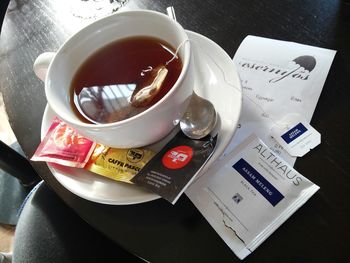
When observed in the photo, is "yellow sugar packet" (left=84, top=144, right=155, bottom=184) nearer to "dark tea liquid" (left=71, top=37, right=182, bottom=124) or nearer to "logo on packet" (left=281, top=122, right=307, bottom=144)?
"dark tea liquid" (left=71, top=37, right=182, bottom=124)

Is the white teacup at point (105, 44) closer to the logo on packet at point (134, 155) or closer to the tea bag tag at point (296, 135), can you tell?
the logo on packet at point (134, 155)

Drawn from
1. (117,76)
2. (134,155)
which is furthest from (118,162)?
(117,76)

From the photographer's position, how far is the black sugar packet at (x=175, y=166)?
1.54 feet

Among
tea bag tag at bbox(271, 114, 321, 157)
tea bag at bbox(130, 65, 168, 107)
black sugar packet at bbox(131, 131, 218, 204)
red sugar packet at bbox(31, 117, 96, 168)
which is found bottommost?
red sugar packet at bbox(31, 117, 96, 168)

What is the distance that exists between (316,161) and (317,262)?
13cm

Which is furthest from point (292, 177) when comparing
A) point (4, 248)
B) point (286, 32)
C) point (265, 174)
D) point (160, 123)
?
point (4, 248)

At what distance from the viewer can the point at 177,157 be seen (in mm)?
501

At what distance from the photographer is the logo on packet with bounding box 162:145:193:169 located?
49cm

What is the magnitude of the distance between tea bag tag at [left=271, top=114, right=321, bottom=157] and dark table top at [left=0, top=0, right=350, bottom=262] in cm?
1

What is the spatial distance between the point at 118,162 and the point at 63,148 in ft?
0.30

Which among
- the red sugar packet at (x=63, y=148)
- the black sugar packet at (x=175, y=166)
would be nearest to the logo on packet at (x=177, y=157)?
the black sugar packet at (x=175, y=166)

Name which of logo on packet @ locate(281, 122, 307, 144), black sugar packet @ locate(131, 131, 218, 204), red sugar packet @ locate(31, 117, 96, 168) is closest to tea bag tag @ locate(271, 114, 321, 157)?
logo on packet @ locate(281, 122, 307, 144)

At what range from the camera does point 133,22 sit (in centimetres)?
58

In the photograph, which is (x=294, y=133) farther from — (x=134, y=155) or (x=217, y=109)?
(x=134, y=155)
